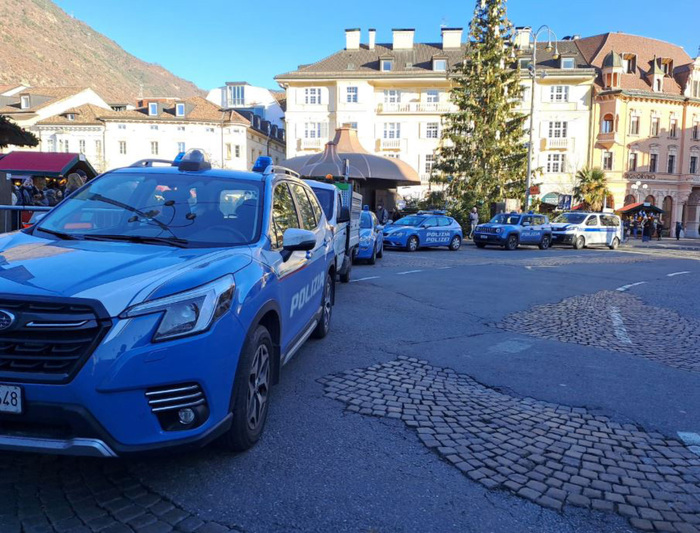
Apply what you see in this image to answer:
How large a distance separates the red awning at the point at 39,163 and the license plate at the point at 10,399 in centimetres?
1882

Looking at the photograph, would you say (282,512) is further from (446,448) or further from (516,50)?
(516,50)

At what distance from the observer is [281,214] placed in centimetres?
456

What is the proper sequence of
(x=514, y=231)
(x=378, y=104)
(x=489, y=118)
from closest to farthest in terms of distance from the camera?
(x=514, y=231), (x=489, y=118), (x=378, y=104)

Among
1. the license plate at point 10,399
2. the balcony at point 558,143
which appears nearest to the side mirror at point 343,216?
the license plate at point 10,399

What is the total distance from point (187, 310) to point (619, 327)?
23.3 ft

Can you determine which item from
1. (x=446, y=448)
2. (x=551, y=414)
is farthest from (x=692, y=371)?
(x=446, y=448)

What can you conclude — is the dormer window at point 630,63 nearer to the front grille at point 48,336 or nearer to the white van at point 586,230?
the white van at point 586,230

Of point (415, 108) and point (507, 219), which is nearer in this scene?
point (507, 219)

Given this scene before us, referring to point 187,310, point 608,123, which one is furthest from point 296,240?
point 608,123

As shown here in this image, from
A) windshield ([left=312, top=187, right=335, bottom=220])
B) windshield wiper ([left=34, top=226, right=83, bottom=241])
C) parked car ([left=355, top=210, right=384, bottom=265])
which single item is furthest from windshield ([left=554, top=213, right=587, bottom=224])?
windshield wiper ([left=34, top=226, right=83, bottom=241])

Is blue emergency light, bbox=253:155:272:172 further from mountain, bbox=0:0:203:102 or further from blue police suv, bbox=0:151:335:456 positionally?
mountain, bbox=0:0:203:102

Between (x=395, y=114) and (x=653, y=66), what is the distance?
87.8ft

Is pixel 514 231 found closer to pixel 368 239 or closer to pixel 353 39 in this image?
pixel 368 239

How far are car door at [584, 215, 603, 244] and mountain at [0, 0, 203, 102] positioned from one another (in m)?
79.2
